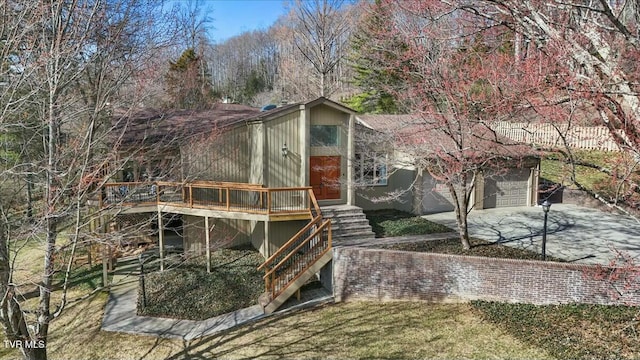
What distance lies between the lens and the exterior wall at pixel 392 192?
16.0 metres

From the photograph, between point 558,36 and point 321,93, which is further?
Result: point 321,93

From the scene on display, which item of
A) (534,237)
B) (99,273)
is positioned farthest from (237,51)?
(534,237)

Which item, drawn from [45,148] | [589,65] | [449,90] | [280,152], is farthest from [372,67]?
[45,148]

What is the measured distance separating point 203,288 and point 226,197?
9.29 feet

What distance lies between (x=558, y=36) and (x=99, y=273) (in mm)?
14261

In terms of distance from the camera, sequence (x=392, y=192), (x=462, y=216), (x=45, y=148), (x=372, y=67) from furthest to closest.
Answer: (x=372, y=67) → (x=392, y=192) → (x=462, y=216) → (x=45, y=148)

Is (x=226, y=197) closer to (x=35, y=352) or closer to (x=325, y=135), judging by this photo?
(x=325, y=135)

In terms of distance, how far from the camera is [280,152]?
1364 cm

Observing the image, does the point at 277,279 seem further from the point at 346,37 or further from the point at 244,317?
the point at 346,37

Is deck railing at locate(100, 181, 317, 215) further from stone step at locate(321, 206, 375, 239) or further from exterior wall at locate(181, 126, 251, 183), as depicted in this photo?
stone step at locate(321, 206, 375, 239)

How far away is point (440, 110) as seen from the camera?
1137 cm

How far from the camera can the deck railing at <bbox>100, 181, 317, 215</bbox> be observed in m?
12.5

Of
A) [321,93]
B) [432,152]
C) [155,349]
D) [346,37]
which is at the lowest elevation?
[155,349]

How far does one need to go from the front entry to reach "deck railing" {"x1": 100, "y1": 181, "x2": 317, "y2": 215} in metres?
1.12
